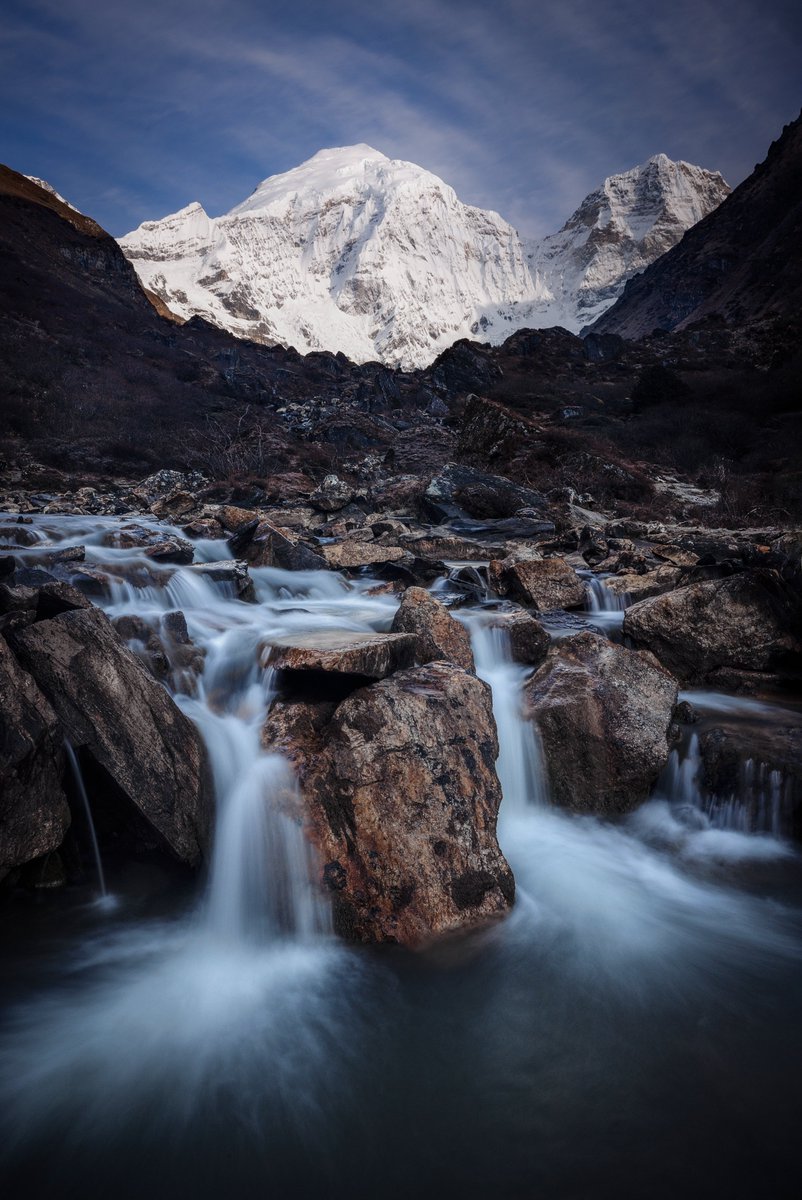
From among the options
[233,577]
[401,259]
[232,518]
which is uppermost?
[401,259]

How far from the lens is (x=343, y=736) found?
10.0 ft

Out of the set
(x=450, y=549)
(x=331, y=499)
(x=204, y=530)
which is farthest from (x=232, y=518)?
(x=450, y=549)

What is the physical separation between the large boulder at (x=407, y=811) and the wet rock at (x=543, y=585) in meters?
3.66

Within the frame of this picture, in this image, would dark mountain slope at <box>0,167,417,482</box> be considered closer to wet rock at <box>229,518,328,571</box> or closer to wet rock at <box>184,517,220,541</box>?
wet rock at <box>184,517,220,541</box>

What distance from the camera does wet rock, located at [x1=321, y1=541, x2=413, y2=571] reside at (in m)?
8.57

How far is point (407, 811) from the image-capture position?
2.84 meters

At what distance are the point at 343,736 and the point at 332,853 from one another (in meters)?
0.59

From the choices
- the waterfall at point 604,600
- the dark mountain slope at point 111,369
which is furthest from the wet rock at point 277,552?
the dark mountain slope at point 111,369

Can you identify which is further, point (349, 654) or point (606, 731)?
point (606, 731)

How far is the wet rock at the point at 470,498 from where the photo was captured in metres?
12.8

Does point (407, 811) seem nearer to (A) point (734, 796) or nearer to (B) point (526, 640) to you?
(A) point (734, 796)

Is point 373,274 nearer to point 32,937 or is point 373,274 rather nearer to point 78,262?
point 78,262

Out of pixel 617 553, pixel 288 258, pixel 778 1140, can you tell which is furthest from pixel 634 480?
pixel 288 258

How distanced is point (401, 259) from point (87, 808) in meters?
151
